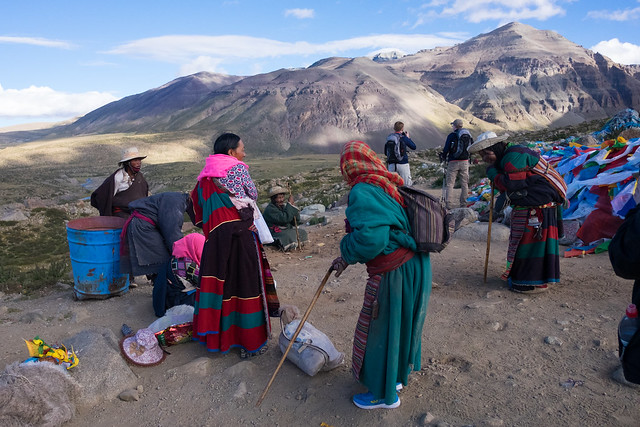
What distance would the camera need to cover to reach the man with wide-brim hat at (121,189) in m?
5.65

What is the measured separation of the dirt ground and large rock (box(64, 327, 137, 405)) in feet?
0.29

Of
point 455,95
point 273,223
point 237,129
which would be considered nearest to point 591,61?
point 455,95

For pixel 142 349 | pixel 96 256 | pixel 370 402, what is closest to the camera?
pixel 370 402

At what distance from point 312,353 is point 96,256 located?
304 centimetres

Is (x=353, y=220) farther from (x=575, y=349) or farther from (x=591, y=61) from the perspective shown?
(x=591, y=61)

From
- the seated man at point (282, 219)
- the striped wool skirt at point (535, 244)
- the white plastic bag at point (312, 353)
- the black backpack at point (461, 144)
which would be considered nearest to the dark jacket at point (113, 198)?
the seated man at point (282, 219)

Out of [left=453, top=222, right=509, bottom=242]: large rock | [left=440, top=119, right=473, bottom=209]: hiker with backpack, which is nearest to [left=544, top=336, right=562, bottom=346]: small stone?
[left=453, top=222, right=509, bottom=242]: large rock

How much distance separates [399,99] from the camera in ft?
299

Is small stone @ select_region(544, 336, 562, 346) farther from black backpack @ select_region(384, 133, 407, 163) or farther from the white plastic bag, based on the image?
black backpack @ select_region(384, 133, 407, 163)

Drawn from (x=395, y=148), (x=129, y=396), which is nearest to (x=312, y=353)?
(x=129, y=396)

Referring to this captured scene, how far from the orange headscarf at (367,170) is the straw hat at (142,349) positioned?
236 cm

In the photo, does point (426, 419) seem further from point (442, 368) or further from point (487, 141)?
point (487, 141)

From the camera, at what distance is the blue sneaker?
3.09 metres

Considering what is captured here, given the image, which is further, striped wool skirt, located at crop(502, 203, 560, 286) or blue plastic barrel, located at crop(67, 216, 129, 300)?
blue plastic barrel, located at crop(67, 216, 129, 300)
